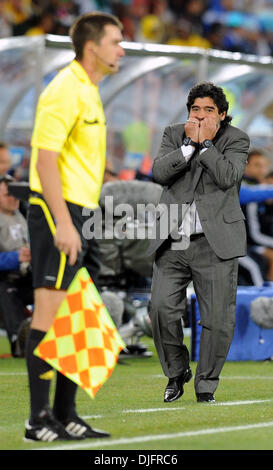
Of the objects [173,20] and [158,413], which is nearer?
[158,413]

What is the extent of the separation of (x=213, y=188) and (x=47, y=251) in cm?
205

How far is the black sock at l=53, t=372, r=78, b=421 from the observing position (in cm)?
486

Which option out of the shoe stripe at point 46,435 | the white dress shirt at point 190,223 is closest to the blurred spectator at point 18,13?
the white dress shirt at point 190,223

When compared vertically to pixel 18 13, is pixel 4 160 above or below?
below

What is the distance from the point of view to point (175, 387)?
21.8 feet

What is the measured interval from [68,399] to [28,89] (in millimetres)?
9113

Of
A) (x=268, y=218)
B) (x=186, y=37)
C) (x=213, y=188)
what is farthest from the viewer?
(x=186, y=37)

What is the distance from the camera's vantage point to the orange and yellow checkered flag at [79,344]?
182 inches

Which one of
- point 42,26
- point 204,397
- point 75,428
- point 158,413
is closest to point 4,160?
point 204,397

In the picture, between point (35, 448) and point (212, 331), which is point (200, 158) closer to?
point (212, 331)

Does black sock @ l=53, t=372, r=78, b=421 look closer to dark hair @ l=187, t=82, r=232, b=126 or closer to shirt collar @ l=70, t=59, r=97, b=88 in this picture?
shirt collar @ l=70, t=59, r=97, b=88

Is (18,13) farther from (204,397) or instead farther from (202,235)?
(204,397)

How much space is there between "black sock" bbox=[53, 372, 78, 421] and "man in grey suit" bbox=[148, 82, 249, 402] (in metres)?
1.73

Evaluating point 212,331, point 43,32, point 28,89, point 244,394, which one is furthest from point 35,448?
point 43,32
